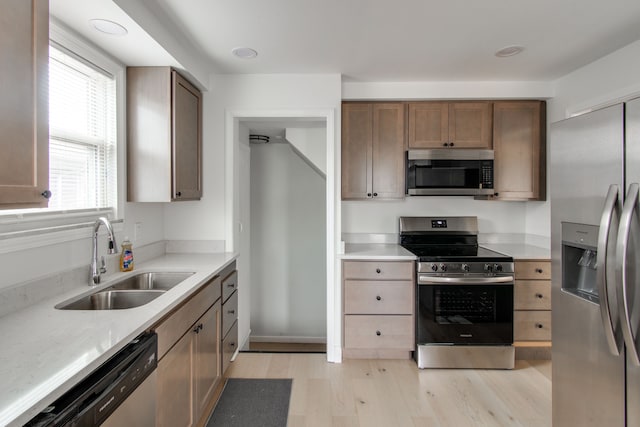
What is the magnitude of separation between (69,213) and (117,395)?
3.81ft

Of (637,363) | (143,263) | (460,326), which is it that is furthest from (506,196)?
(143,263)

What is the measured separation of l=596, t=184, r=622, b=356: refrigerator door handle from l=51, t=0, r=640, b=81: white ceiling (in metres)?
1.24

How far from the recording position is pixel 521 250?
3176 millimetres

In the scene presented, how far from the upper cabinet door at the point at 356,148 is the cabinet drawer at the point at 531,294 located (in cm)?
151

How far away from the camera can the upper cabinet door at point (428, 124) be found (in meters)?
3.21

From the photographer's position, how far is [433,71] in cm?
295

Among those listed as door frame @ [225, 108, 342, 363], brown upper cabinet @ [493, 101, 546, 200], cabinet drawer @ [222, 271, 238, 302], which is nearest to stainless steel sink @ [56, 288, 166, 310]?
cabinet drawer @ [222, 271, 238, 302]

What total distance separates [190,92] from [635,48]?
125 inches

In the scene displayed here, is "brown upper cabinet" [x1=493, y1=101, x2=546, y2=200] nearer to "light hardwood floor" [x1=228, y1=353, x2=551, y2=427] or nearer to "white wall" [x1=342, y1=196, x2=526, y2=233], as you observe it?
"white wall" [x1=342, y1=196, x2=526, y2=233]

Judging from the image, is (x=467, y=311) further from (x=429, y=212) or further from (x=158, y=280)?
(x=158, y=280)

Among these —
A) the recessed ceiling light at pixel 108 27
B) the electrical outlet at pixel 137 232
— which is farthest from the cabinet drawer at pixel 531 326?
the recessed ceiling light at pixel 108 27

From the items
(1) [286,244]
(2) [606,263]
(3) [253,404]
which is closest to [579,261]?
(2) [606,263]

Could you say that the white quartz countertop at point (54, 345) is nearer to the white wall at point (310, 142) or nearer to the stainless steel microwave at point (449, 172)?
the stainless steel microwave at point (449, 172)

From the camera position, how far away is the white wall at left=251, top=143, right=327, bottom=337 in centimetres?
455
